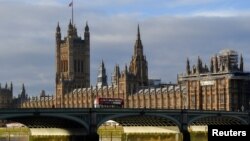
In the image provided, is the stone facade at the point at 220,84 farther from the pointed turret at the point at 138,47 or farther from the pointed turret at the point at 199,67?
the pointed turret at the point at 138,47

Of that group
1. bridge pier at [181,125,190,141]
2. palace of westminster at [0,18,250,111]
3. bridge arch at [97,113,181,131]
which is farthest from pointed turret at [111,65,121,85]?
bridge pier at [181,125,190,141]

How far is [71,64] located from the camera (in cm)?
19812

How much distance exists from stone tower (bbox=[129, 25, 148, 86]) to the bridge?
6874 cm

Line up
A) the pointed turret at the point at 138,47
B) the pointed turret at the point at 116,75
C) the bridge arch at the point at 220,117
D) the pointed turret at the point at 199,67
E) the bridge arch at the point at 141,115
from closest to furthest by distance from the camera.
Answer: the bridge arch at the point at 141,115 → the bridge arch at the point at 220,117 → the pointed turret at the point at 199,67 → the pointed turret at the point at 116,75 → the pointed turret at the point at 138,47

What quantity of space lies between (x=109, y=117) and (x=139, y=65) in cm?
8988

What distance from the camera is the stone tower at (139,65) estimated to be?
16862 centimetres

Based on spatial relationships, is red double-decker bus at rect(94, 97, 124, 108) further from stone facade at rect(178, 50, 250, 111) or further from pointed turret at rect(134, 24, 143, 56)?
pointed turret at rect(134, 24, 143, 56)

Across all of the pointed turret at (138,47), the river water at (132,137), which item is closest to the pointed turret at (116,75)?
the pointed turret at (138,47)

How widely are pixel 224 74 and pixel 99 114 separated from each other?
55343 mm

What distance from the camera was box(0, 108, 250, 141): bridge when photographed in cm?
7506

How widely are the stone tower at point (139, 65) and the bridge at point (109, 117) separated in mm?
68735

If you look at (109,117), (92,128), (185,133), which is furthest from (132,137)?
(92,128)

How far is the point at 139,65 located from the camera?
172 meters

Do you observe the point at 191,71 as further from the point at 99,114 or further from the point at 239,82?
the point at 99,114
